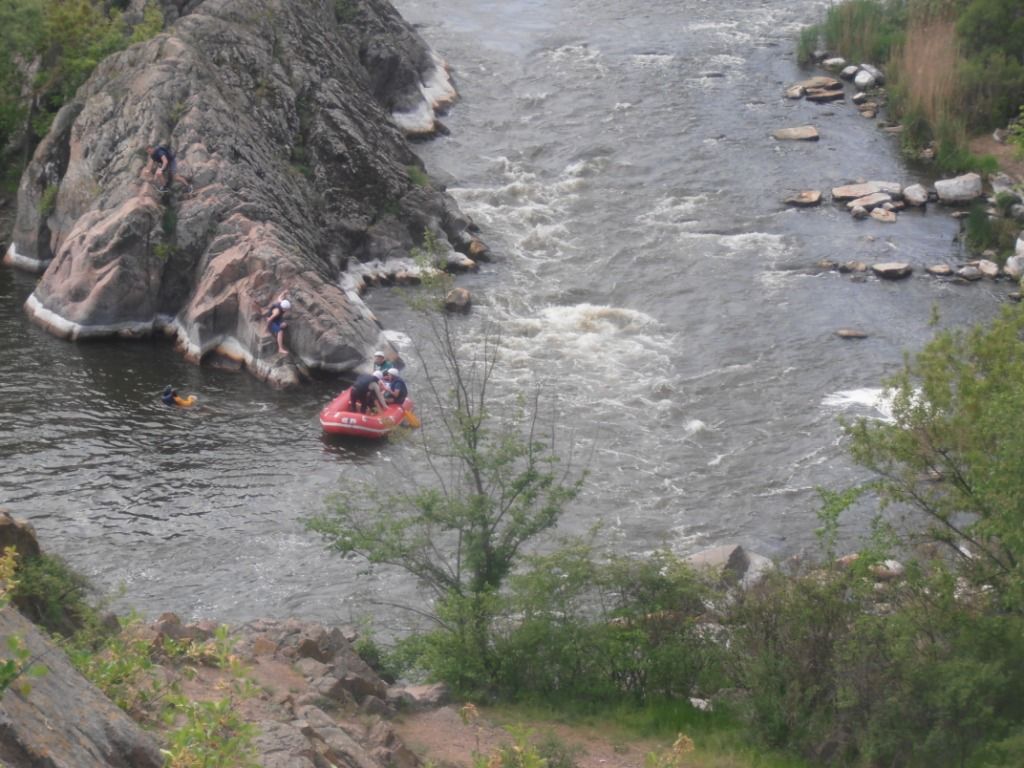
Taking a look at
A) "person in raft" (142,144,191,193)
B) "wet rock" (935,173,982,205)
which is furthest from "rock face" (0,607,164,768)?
"wet rock" (935,173,982,205)

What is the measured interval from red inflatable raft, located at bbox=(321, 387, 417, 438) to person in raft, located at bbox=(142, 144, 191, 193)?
352 inches

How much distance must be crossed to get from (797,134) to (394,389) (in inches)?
830

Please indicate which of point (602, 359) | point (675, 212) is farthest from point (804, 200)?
point (602, 359)

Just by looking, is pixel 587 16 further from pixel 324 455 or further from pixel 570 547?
pixel 570 547

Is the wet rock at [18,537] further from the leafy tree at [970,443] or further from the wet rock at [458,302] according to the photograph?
the wet rock at [458,302]

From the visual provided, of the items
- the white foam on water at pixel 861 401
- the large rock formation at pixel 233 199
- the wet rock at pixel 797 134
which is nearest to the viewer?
the white foam on water at pixel 861 401

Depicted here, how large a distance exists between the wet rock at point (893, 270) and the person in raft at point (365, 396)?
14935 millimetres

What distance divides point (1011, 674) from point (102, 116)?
29359 mm

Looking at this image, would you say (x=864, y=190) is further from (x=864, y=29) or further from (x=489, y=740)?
(x=489, y=740)

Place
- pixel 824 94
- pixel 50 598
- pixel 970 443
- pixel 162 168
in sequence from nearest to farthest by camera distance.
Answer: pixel 50 598 < pixel 970 443 < pixel 162 168 < pixel 824 94

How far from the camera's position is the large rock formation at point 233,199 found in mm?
31969

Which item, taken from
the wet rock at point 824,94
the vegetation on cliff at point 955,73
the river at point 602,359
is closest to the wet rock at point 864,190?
the river at point 602,359

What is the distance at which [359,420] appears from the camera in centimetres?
2816

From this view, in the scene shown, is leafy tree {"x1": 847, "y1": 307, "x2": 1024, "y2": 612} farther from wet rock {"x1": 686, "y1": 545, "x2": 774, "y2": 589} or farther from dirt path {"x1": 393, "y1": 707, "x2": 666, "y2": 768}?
wet rock {"x1": 686, "y1": 545, "x2": 774, "y2": 589}
